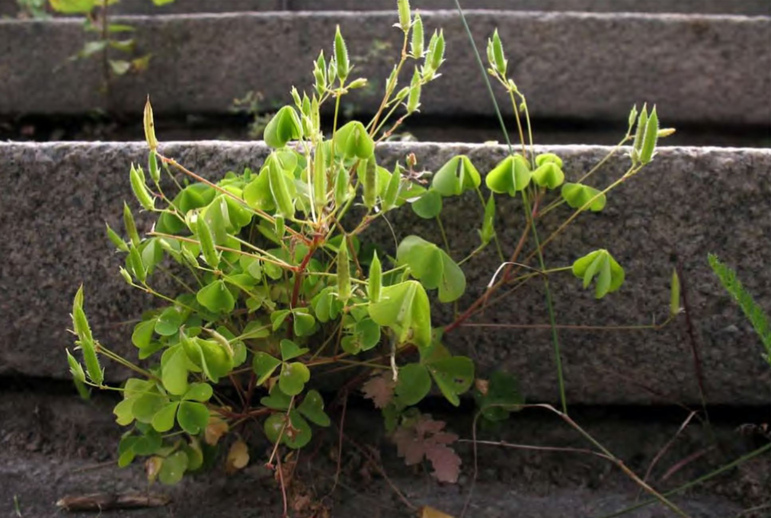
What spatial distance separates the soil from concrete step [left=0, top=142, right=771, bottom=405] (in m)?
0.06

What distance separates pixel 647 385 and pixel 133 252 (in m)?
0.76

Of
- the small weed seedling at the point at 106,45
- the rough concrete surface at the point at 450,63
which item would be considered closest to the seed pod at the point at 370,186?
the rough concrete surface at the point at 450,63

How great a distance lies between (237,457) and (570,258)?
56 centimetres

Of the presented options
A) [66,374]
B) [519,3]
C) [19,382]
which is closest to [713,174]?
[66,374]

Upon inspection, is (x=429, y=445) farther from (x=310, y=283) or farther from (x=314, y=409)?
(x=310, y=283)

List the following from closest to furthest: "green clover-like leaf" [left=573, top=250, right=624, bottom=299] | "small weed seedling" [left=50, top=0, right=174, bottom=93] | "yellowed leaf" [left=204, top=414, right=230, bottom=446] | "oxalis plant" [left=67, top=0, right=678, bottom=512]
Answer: "oxalis plant" [left=67, top=0, right=678, bottom=512], "green clover-like leaf" [left=573, top=250, right=624, bottom=299], "yellowed leaf" [left=204, top=414, right=230, bottom=446], "small weed seedling" [left=50, top=0, right=174, bottom=93]

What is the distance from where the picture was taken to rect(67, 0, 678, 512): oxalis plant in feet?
2.55

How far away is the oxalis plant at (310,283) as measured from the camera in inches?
30.6

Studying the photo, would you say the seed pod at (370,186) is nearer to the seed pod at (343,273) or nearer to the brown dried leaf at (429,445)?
the seed pod at (343,273)

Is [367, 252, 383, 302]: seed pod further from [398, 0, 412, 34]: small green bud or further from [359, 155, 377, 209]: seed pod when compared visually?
[398, 0, 412, 34]: small green bud

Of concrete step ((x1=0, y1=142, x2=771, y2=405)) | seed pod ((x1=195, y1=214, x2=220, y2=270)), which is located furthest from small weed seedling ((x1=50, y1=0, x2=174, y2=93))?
seed pod ((x1=195, y1=214, x2=220, y2=270))

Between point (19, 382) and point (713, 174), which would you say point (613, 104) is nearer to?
point (713, 174)

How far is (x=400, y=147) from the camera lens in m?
1.04

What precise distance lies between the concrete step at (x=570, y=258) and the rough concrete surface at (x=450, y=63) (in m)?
0.68
